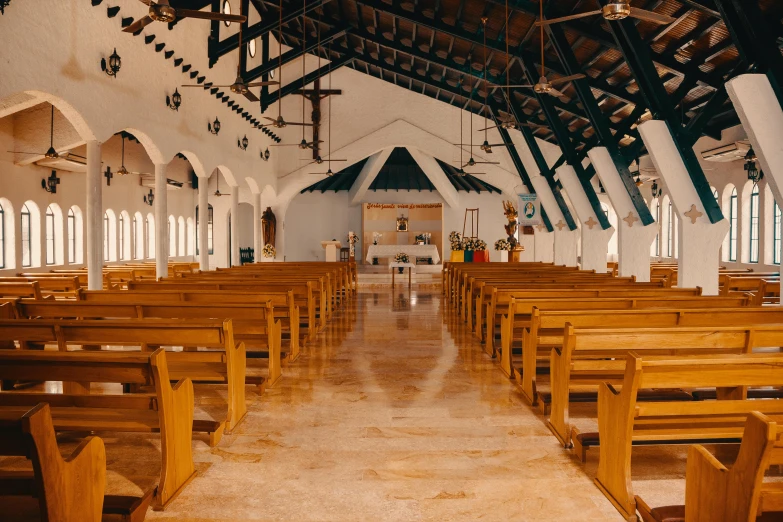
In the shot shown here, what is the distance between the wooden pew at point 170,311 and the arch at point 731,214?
14040 millimetres

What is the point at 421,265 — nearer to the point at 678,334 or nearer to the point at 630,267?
the point at 630,267

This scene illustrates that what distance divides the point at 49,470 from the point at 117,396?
918 mm

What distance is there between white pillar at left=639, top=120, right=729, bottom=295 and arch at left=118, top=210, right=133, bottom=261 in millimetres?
14016

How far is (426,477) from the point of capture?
10.7ft

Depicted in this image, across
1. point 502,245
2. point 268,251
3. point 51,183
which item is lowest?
point 268,251

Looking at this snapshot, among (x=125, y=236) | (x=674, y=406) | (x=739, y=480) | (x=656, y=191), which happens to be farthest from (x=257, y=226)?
(x=739, y=480)

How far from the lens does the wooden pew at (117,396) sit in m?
2.82

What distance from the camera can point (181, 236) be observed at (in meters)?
20.9

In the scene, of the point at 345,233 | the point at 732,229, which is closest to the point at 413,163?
the point at 345,233

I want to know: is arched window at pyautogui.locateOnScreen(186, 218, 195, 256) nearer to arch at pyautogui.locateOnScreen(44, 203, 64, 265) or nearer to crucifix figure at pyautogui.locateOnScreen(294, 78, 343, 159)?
crucifix figure at pyautogui.locateOnScreen(294, 78, 343, 159)

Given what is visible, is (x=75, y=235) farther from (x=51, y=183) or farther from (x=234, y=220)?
(x=234, y=220)

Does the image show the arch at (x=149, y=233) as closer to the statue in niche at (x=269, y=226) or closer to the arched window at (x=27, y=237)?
the statue in niche at (x=269, y=226)

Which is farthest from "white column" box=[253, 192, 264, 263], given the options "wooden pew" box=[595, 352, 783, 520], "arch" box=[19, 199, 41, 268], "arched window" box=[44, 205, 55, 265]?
"wooden pew" box=[595, 352, 783, 520]

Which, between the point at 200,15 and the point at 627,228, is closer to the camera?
the point at 200,15
